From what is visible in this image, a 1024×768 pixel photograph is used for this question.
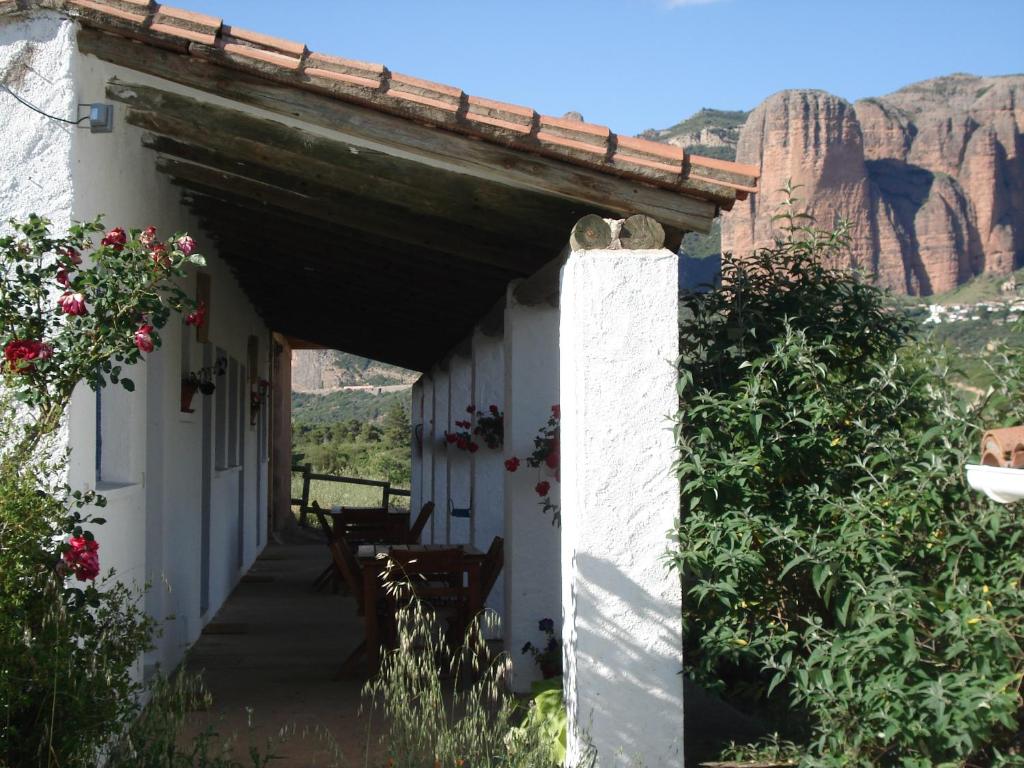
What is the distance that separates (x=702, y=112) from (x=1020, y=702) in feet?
228

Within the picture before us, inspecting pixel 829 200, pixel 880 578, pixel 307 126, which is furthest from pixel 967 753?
pixel 829 200

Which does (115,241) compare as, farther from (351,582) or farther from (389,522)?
(389,522)

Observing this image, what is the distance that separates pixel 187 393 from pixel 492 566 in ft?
7.07

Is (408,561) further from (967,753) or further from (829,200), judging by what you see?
(829,200)

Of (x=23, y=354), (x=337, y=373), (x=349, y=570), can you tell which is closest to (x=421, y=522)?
(x=349, y=570)

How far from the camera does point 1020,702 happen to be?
339 centimetres

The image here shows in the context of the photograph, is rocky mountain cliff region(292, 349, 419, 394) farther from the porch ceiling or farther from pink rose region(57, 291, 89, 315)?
pink rose region(57, 291, 89, 315)

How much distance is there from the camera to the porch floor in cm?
512

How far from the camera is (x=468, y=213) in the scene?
5184 mm

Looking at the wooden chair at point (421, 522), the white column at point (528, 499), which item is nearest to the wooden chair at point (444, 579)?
the white column at point (528, 499)

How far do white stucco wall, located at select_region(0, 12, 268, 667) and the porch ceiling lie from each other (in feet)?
0.50

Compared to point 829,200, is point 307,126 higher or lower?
lower

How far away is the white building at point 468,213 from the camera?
4051 millimetres

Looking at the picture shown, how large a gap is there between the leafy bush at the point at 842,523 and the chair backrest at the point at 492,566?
8.90ft
